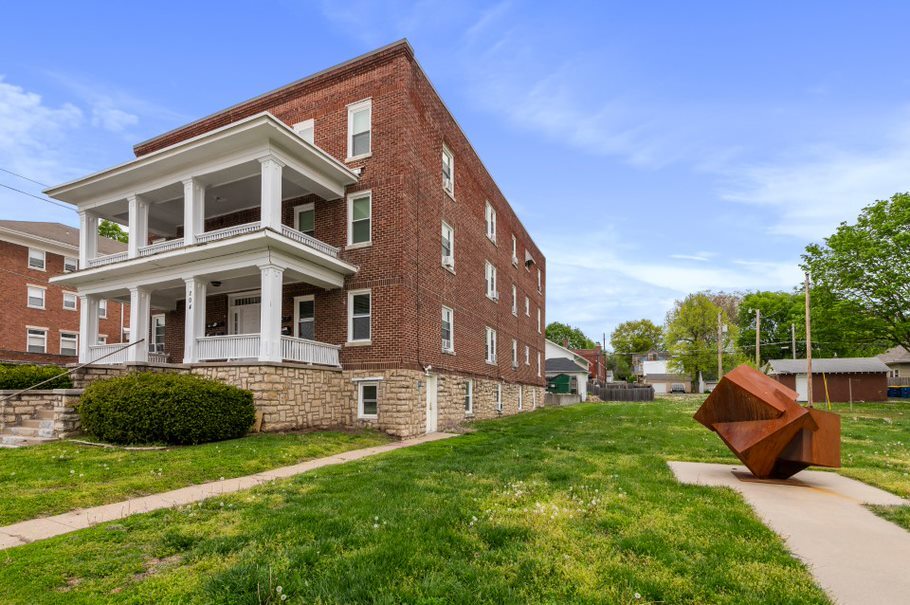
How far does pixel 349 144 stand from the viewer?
16672 mm

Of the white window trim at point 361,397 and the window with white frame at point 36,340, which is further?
the window with white frame at point 36,340

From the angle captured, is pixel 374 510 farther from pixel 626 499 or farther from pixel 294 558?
pixel 626 499

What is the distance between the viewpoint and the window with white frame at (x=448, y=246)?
18.4 m

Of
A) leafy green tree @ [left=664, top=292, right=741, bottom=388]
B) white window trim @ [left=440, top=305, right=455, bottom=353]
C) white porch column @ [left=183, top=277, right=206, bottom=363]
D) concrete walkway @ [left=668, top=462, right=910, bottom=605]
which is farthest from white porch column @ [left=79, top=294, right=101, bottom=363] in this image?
leafy green tree @ [left=664, top=292, right=741, bottom=388]

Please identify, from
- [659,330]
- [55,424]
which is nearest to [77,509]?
[55,424]

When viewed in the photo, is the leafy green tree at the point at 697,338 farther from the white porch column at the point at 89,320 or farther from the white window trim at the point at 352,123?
the white porch column at the point at 89,320

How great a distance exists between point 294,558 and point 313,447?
7335mm

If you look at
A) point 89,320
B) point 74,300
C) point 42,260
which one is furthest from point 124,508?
point 74,300

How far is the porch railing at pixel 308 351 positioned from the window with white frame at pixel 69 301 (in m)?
28.8

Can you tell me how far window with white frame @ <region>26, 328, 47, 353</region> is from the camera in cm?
3222

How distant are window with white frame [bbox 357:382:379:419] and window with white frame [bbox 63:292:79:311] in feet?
96.9

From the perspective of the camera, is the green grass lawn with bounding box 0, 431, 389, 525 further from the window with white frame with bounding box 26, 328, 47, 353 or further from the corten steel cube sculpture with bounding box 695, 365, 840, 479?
the window with white frame with bounding box 26, 328, 47, 353

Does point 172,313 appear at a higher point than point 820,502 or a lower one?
higher

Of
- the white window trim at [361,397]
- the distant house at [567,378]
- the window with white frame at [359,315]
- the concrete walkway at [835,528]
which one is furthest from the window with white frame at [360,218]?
the distant house at [567,378]
